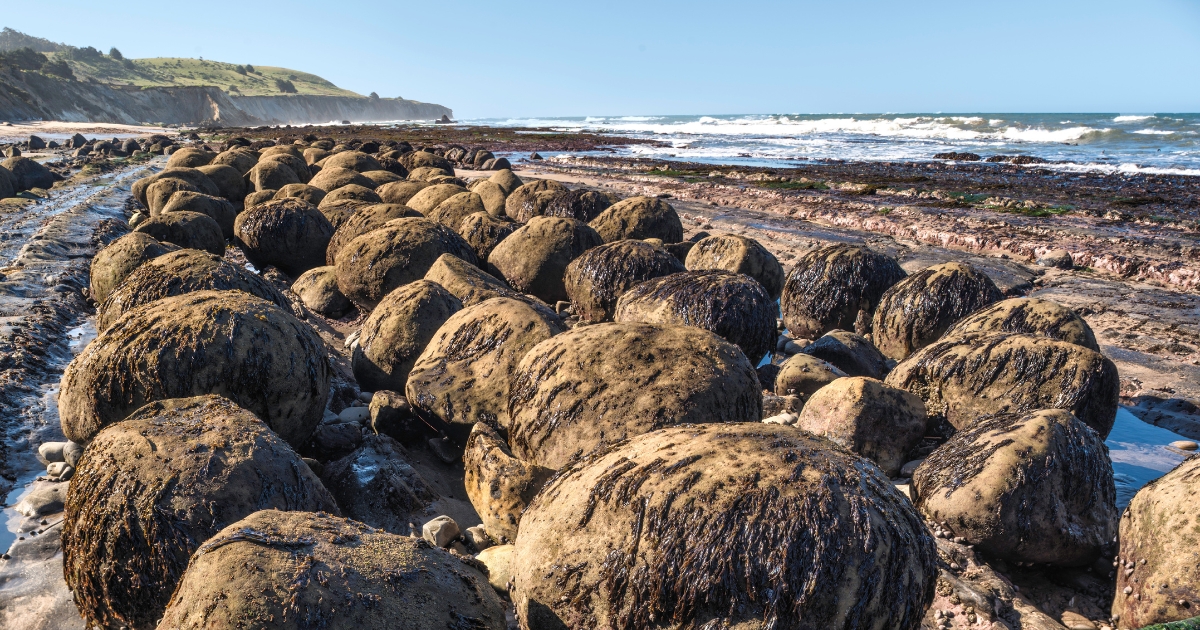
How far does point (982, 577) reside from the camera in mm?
3551

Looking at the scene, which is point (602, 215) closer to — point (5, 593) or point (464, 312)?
point (464, 312)

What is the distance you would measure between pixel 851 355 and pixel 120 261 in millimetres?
7378

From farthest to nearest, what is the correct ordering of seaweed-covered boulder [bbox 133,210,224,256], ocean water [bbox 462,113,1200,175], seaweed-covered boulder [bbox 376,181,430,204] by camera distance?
ocean water [bbox 462,113,1200,175], seaweed-covered boulder [bbox 376,181,430,204], seaweed-covered boulder [bbox 133,210,224,256]

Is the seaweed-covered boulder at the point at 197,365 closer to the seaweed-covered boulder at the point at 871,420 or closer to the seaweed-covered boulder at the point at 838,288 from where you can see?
the seaweed-covered boulder at the point at 871,420

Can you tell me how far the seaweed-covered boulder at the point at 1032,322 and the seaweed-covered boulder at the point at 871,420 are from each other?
1172 mm

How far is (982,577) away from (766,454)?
197 cm

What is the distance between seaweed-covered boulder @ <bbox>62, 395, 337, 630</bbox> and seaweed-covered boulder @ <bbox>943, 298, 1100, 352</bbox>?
513 centimetres

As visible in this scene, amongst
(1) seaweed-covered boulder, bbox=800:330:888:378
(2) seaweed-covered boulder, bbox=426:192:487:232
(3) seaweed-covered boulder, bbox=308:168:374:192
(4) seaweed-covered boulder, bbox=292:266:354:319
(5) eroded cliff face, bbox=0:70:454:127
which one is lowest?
(1) seaweed-covered boulder, bbox=800:330:888:378

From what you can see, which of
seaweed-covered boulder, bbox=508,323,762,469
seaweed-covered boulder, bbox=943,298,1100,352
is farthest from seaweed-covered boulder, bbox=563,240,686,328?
seaweed-covered boulder, bbox=508,323,762,469

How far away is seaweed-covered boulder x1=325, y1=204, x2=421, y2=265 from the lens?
8.82 metres

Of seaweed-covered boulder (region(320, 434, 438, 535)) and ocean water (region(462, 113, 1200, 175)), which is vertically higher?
ocean water (region(462, 113, 1200, 175))

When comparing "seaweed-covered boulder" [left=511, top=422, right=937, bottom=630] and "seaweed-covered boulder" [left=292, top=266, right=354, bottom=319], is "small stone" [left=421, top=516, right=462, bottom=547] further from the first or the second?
"seaweed-covered boulder" [left=292, top=266, right=354, bottom=319]

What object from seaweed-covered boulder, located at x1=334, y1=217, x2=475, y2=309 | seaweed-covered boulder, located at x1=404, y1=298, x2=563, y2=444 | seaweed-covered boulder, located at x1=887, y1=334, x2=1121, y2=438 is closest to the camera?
seaweed-covered boulder, located at x1=404, y1=298, x2=563, y2=444

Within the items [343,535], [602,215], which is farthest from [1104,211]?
[343,535]
